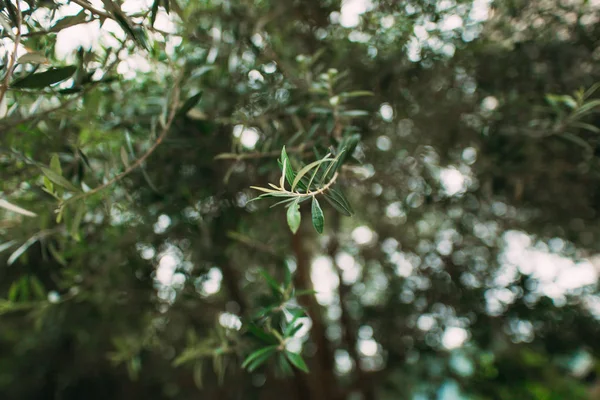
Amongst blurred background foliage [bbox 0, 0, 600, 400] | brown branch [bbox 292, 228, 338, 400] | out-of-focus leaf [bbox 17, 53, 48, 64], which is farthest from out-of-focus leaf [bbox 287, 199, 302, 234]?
brown branch [bbox 292, 228, 338, 400]

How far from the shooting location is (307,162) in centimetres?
Result: 143

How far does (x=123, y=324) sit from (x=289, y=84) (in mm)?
1539

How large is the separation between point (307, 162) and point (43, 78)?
2.38 ft

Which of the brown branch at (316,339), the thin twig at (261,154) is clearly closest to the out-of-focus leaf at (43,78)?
the thin twig at (261,154)

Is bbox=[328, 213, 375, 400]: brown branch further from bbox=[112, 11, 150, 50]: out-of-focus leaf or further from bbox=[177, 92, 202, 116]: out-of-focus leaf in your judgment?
bbox=[112, 11, 150, 50]: out-of-focus leaf

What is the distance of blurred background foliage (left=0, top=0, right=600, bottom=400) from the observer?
1443 mm

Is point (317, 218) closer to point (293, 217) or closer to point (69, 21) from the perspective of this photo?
point (293, 217)

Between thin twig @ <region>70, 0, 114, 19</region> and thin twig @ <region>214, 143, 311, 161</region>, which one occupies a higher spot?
thin twig @ <region>70, 0, 114, 19</region>

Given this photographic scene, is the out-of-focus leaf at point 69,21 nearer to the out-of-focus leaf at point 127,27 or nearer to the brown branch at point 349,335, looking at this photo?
the out-of-focus leaf at point 127,27

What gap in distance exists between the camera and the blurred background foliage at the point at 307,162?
1443 mm

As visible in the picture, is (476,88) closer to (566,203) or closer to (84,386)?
(566,203)

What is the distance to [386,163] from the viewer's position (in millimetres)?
2076

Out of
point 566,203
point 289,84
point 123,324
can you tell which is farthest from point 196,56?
point 566,203

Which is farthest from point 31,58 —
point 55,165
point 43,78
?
point 55,165
